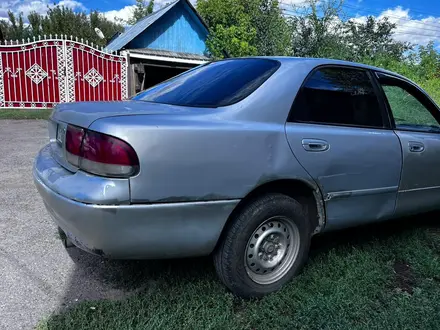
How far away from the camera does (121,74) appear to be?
48.1 feet

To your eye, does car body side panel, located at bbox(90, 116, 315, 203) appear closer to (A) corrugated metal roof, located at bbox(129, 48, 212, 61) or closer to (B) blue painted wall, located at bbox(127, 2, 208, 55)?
(A) corrugated metal roof, located at bbox(129, 48, 212, 61)

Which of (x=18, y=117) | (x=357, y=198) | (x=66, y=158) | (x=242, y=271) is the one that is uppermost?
(x=66, y=158)

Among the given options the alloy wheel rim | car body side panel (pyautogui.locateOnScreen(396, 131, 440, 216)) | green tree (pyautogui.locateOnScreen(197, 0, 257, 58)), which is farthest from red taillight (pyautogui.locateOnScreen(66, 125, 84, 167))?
green tree (pyautogui.locateOnScreen(197, 0, 257, 58))

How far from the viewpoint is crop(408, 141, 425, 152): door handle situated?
10.4 ft

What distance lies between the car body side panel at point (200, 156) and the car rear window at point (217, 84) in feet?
0.96

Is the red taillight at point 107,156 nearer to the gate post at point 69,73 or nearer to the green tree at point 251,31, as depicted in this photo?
the gate post at point 69,73

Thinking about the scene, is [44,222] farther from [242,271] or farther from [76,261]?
[242,271]

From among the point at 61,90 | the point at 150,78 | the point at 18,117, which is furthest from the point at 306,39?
the point at 18,117

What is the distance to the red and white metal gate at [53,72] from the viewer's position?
42.7 ft

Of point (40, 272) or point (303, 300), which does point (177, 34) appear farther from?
point (303, 300)

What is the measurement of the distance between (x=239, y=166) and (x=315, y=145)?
614 mm

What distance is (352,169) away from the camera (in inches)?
109

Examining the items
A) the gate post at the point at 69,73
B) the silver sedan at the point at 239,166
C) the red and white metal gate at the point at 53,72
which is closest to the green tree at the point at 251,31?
the red and white metal gate at the point at 53,72

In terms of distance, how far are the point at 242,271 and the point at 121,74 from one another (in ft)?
44.1
